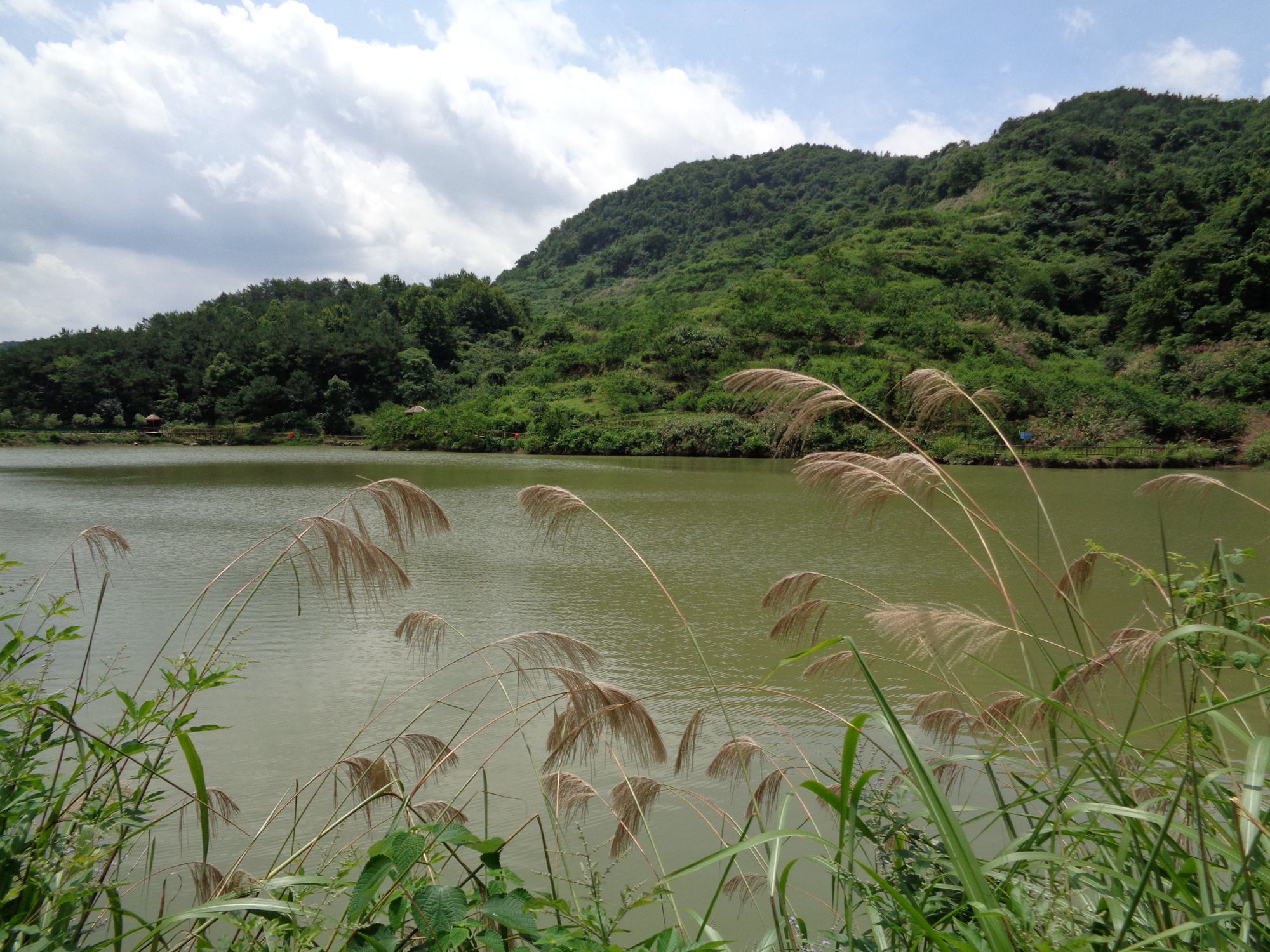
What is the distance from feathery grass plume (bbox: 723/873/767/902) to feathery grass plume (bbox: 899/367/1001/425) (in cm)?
142

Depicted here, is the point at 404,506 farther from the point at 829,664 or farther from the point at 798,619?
the point at 829,664

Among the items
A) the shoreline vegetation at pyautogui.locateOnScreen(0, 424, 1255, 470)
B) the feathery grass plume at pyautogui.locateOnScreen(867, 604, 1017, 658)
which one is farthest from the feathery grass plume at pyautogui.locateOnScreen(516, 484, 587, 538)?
the shoreline vegetation at pyautogui.locateOnScreen(0, 424, 1255, 470)

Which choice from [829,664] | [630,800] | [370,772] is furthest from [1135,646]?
[370,772]

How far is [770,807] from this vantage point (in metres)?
2.19

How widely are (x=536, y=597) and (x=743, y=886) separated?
5261 mm

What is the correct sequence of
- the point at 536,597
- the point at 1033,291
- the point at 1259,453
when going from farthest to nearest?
the point at 1033,291, the point at 1259,453, the point at 536,597

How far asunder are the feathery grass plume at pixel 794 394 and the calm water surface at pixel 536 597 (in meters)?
0.38

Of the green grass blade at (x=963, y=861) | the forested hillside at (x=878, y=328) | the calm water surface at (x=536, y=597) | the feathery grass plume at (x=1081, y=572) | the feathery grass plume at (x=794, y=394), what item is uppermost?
the forested hillside at (x=878, y=328)

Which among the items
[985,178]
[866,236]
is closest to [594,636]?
[866,236]

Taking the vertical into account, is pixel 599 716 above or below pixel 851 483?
below

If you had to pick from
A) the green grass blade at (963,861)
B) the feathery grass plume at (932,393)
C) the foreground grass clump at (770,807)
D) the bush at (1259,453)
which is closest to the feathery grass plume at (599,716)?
the foreground grass clump at (770,807)

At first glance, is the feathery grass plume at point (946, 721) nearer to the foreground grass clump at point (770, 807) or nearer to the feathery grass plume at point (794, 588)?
the foreground grass clump at point (770, 807)

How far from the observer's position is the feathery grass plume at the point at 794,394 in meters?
2.00

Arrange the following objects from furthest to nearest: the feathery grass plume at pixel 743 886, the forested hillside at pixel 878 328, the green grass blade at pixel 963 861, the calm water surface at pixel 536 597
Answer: the forested hillside at pixel 878 328, the calm water surface at pixel 536 597, the feathery grass plume at pixel 743 886, the green grass blade at pixel 963 861
